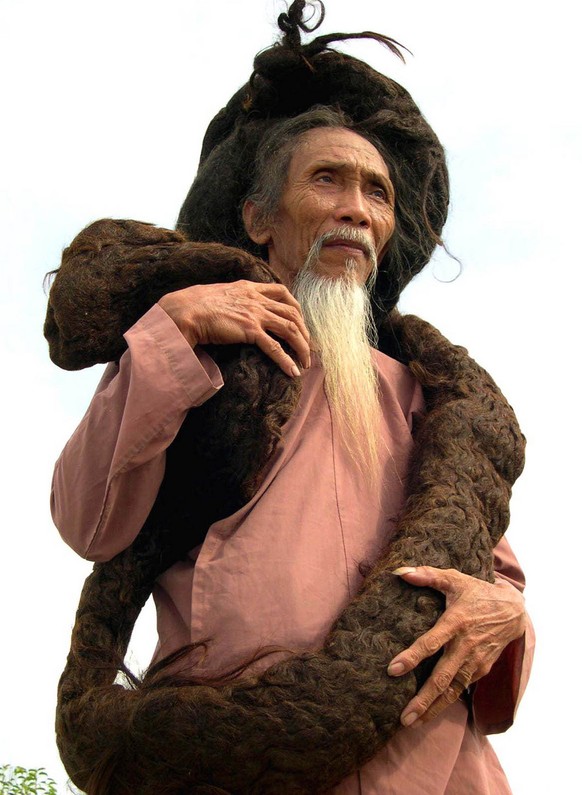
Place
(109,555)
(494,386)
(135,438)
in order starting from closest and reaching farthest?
(135,438)
(109,555)
(494,386)

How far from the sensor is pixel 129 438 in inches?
114

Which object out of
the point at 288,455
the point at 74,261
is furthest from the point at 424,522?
the point at 74,261

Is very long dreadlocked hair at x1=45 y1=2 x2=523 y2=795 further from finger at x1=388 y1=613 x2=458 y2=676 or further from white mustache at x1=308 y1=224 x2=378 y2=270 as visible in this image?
white mustache at x1=308 y1=224 x2=378 y2=270

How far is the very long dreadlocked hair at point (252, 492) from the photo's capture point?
2.64 metres

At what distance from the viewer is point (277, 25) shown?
4.03 m

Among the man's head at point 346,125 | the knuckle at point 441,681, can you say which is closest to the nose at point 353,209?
the man's head at point 346,125

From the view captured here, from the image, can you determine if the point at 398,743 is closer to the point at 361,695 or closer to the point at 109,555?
the point at 361,695

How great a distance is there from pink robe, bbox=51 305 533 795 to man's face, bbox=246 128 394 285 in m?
0.71

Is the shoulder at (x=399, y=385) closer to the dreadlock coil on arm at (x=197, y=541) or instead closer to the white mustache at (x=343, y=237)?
the dreadlock coil on arm at (x=197, y=541)

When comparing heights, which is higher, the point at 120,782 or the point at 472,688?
the point at 472,688

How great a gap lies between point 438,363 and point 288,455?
0.63m

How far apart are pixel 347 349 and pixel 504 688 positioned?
1.06 metres

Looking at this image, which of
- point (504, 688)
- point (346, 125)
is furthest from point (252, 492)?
point (346, 125)

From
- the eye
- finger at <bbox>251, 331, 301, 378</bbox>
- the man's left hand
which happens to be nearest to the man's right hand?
finger at <bbox>251, 331, 301, 378</bbox>
